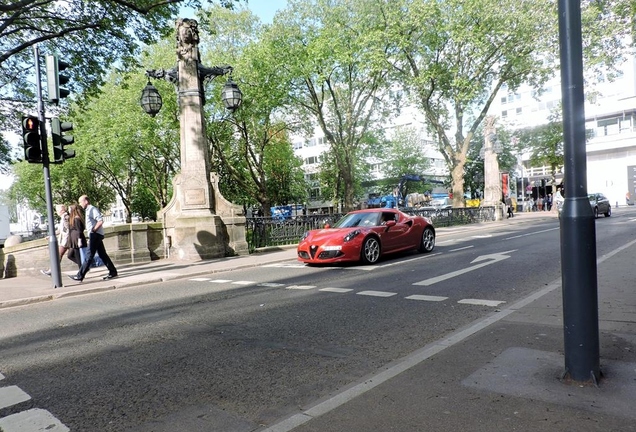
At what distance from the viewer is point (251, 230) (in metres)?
17.3

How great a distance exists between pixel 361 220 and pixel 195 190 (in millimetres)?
6033

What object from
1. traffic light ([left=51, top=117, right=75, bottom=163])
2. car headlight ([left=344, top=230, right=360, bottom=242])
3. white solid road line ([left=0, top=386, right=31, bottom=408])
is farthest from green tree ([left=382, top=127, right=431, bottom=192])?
white solid road line ([left=0, top=386, right=31, bottom=408])

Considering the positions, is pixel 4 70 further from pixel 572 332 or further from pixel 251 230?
pixel 572 332

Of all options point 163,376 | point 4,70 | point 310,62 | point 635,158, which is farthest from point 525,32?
point 635,158

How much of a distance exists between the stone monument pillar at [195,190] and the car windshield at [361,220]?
4813mm

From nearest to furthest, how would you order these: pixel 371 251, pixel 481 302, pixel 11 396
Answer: pixel 11 396 < pixel 481 302 < pixel 371 251

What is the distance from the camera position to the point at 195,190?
14.8 meters

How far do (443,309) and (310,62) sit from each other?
20.5 meters

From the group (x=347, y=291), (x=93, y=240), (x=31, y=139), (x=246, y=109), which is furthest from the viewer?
(x=246, y=109)

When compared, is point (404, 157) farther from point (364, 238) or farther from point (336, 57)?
point (364, 238)

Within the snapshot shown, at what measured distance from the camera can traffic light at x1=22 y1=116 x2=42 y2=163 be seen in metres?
9.50

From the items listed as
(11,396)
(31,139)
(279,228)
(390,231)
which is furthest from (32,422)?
(279,228)

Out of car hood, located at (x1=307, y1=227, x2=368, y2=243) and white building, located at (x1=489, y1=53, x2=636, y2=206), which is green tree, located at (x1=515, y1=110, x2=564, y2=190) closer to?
white building, located at (x1=489, y1=53, x2=636, y2=206)

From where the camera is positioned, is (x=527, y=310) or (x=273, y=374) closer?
(x=273, y=374)
